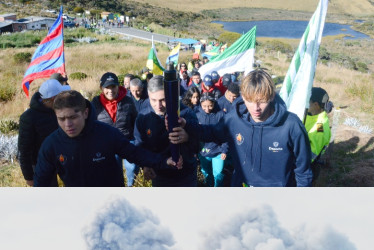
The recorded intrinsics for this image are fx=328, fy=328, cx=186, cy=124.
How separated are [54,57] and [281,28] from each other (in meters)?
27.8


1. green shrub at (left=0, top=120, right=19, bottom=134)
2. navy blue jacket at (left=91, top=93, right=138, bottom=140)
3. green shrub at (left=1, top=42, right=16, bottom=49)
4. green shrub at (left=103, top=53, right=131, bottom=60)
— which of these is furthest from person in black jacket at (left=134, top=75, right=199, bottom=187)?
green shrub at (left=1, top=42, right=16, bottom=49)

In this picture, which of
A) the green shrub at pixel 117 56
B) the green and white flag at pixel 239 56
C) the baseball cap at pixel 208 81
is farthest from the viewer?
the green shrub at pixel 117 56

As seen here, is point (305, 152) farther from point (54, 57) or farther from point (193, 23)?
point (193, 23)

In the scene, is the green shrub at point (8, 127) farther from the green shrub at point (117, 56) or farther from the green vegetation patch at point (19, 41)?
the green vegetation patch at point (19, 41)

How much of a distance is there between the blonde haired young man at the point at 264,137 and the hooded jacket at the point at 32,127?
1.31 metres

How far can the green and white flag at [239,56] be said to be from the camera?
602cm

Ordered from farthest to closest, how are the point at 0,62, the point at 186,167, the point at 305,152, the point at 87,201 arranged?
1. the point at 0,62
2. the point at 186,167
3. the point at 305,152
4. the point at 87,201

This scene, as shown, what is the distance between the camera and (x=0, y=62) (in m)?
18.2

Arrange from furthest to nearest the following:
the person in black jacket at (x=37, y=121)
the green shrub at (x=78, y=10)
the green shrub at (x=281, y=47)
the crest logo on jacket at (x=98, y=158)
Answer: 1. the green shrub at (x=78, y=10)
2. the green shrub at (x=281, y=47)
3. the person in black jacket at (x=37, y=121)
4. the crest logo on jacket at (x=98, y=158)

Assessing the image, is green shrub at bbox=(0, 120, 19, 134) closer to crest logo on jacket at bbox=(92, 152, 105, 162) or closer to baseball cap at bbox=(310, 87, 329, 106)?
crest logo on jacket at bbox=(92, 152, 105, 162)

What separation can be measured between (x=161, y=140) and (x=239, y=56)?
4110 millimetres

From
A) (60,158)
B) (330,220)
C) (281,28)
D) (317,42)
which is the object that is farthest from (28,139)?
(281,28)

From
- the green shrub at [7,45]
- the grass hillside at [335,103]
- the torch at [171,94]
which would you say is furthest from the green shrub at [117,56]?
the torch at [171,94]

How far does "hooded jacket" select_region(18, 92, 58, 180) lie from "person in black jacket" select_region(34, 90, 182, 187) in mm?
713
